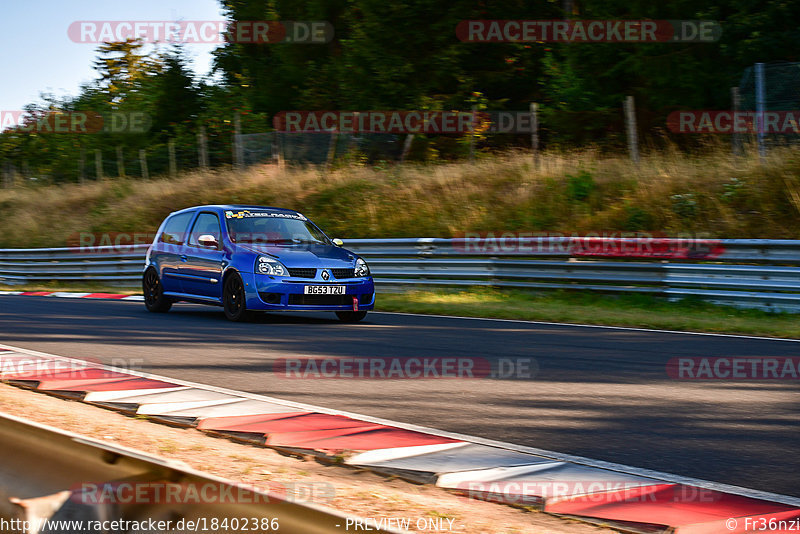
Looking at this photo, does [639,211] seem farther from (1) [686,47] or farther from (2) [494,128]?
(2) [494,128]

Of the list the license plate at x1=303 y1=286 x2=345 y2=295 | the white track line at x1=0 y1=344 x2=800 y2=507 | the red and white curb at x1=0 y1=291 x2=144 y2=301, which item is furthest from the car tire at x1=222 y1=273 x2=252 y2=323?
the red and white curb at x1=0 y1=291 x2=144 y2=301

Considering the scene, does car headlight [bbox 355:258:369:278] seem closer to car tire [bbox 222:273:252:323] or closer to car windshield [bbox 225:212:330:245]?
car windshield [bbox 225:212:330:245]

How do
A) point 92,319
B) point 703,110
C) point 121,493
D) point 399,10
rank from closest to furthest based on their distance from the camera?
point 121,493
point 92,319
point 703,110
point 399,10

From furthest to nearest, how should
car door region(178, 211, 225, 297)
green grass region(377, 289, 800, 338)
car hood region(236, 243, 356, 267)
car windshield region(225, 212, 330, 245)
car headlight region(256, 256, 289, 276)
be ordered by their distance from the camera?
car windshield region(225, 212, 330, 245), car door region(178, 211, 225, 297), car hood region(236, 243, 356, 267), car headlight region(256, 256, 289, 276), green grass region(377, 289, 800, 338)

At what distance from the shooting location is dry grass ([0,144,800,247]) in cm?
1619

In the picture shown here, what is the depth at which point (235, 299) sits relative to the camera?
1174 cm

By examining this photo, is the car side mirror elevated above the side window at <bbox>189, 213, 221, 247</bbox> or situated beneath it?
situated beneath

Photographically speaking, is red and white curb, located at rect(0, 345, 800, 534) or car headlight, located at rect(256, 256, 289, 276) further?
car headlight, located at rect(256, 256, 289, 276)

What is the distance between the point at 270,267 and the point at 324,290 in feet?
2.46

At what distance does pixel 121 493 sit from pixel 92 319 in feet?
33.3

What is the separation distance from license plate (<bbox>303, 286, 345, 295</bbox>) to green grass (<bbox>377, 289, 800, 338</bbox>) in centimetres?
232

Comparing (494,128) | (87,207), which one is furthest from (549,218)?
(87,207)

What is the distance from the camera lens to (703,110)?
24188mm

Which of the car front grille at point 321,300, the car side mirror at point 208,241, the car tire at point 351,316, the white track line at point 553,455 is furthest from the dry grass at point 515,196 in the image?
the white track line at point 553,455
